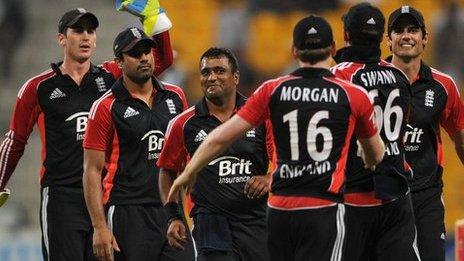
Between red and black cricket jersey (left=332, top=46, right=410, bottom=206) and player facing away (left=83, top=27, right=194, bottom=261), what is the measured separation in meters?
1.33

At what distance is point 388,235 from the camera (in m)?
8.08

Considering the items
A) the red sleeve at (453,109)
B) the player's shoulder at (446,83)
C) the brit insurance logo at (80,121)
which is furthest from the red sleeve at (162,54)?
the red sleeve at (453,109)

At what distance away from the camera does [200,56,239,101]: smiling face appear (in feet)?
27.3

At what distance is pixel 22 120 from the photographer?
934 centimetres

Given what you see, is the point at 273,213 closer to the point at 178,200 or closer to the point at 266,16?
the point at 178,200

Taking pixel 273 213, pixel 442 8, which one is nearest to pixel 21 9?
pixel 442 8

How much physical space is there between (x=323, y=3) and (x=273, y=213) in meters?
8.63

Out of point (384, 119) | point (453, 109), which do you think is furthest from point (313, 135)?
point (453, 109)

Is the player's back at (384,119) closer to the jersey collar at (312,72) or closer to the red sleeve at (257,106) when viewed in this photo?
the jersey collar at (312,72)

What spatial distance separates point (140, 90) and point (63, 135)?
2.49 feet

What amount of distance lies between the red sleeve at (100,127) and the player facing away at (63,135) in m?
0.60

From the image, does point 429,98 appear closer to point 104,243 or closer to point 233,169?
point 233,169

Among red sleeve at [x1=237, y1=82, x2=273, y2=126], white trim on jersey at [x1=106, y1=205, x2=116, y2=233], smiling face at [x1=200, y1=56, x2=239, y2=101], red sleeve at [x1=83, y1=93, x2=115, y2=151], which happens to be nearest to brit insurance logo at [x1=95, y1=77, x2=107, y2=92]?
red sleeve at [x1=83, y1=93, x2=115, y2=151]

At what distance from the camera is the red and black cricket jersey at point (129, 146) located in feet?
28.5
